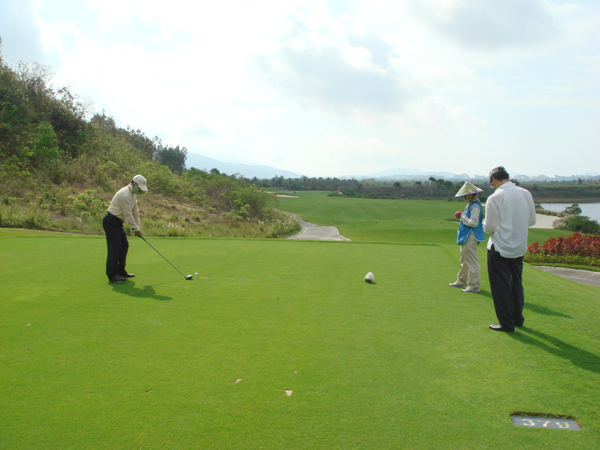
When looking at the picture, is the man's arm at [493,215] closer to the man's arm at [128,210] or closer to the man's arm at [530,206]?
the man's arm at [530,206]

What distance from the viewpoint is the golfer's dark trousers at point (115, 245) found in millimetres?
6715

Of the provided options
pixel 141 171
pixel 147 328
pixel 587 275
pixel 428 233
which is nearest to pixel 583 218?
pixel 428 233

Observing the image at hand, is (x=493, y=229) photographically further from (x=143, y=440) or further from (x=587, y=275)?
(x=587, y=275)

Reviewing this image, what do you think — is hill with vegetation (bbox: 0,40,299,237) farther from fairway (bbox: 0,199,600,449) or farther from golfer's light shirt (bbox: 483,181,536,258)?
golfer's light shirt (bbox: 483,181,536,258)

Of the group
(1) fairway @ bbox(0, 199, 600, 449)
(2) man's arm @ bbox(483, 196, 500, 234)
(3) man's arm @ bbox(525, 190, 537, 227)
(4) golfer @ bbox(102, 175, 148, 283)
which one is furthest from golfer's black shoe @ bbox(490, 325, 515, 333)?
(4) golfer @ bbox(102, 175, 148, 283)

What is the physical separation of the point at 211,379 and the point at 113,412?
78 centimetres

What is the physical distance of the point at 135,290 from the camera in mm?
6293

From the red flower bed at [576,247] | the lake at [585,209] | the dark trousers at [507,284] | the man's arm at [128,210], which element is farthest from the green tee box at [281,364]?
the lake at [585,209]

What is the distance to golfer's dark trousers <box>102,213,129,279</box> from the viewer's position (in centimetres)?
671

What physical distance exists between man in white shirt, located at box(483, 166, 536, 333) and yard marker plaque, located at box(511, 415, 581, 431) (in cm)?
192

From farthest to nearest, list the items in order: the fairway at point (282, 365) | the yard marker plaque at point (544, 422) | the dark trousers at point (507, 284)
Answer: the dark trousers at point (507, 284)
the yard marker plaque at point (544, 422)
the fairway at point (282, 365)

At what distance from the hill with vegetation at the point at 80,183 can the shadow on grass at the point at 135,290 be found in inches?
409

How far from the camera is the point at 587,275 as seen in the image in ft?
42.6

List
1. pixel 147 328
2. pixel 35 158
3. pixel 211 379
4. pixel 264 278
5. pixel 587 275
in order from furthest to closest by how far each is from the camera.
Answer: pixel 35 158
pixel 587 275
pixel 264 278
pixel 147 328
pixel 211 379
